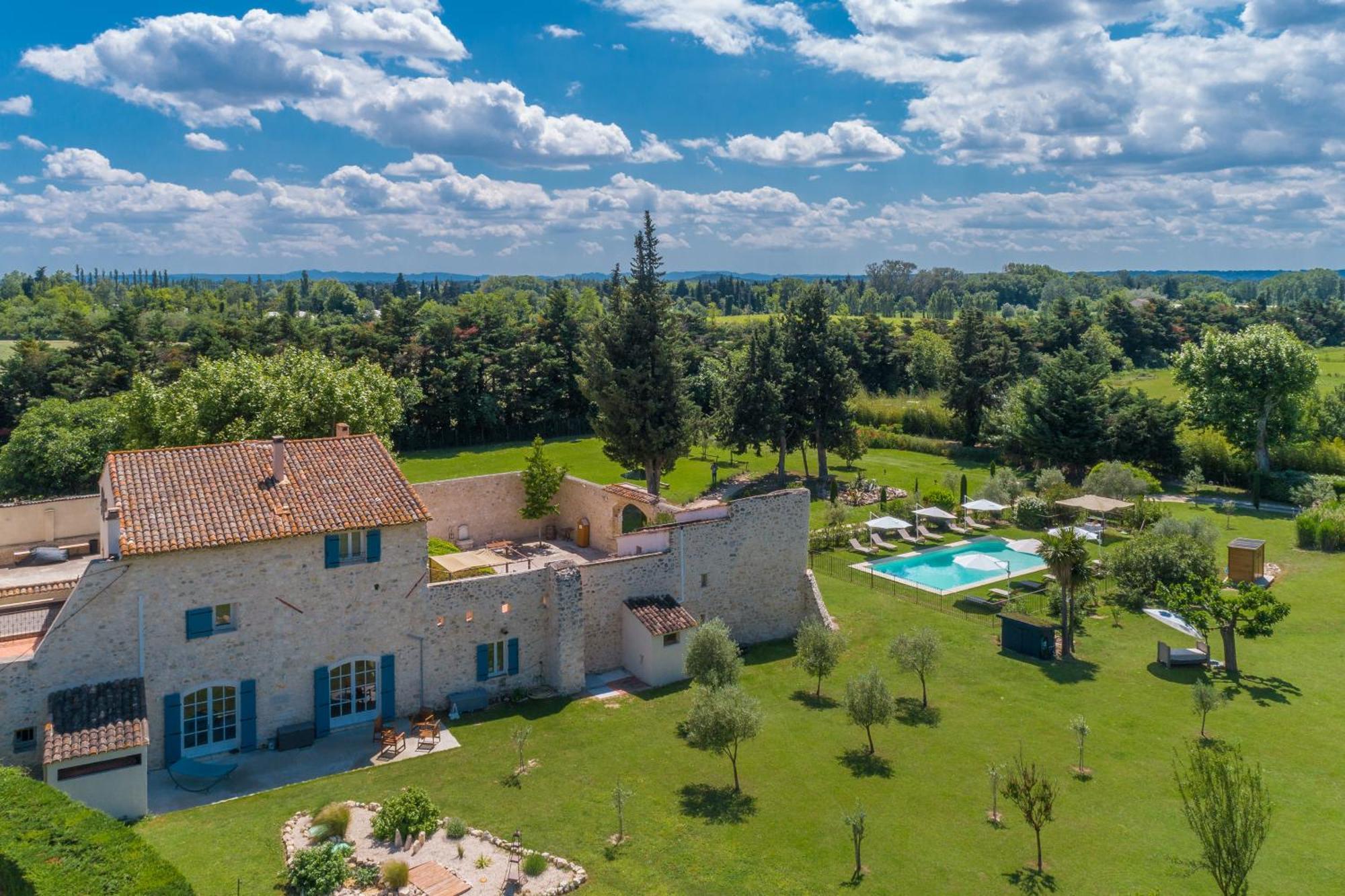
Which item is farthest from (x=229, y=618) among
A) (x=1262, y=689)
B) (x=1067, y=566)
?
(x=1262, y=689)

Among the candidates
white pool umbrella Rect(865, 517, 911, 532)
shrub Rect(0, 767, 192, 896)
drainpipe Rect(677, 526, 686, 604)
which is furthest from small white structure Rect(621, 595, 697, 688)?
white pool umbrella Rect(865, 517, 911, 532)

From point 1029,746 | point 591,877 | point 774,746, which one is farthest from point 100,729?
point 1029,746

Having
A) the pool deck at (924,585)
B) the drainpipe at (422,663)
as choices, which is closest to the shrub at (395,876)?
the drainpipe at (422,663)

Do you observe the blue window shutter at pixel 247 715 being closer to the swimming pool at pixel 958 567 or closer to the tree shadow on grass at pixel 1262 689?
the swimming pool at pixel 958 567

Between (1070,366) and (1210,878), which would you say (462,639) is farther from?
(1070,366)

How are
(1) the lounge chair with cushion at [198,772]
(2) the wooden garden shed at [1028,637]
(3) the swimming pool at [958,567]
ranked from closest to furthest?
1. (1) the lounge chair with cushion at [198,772]
2. (2) the wooden garden shed at [1028,637]
3. (3) the swimming pool at [958,567]

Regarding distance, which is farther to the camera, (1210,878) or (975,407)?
(975,407)
